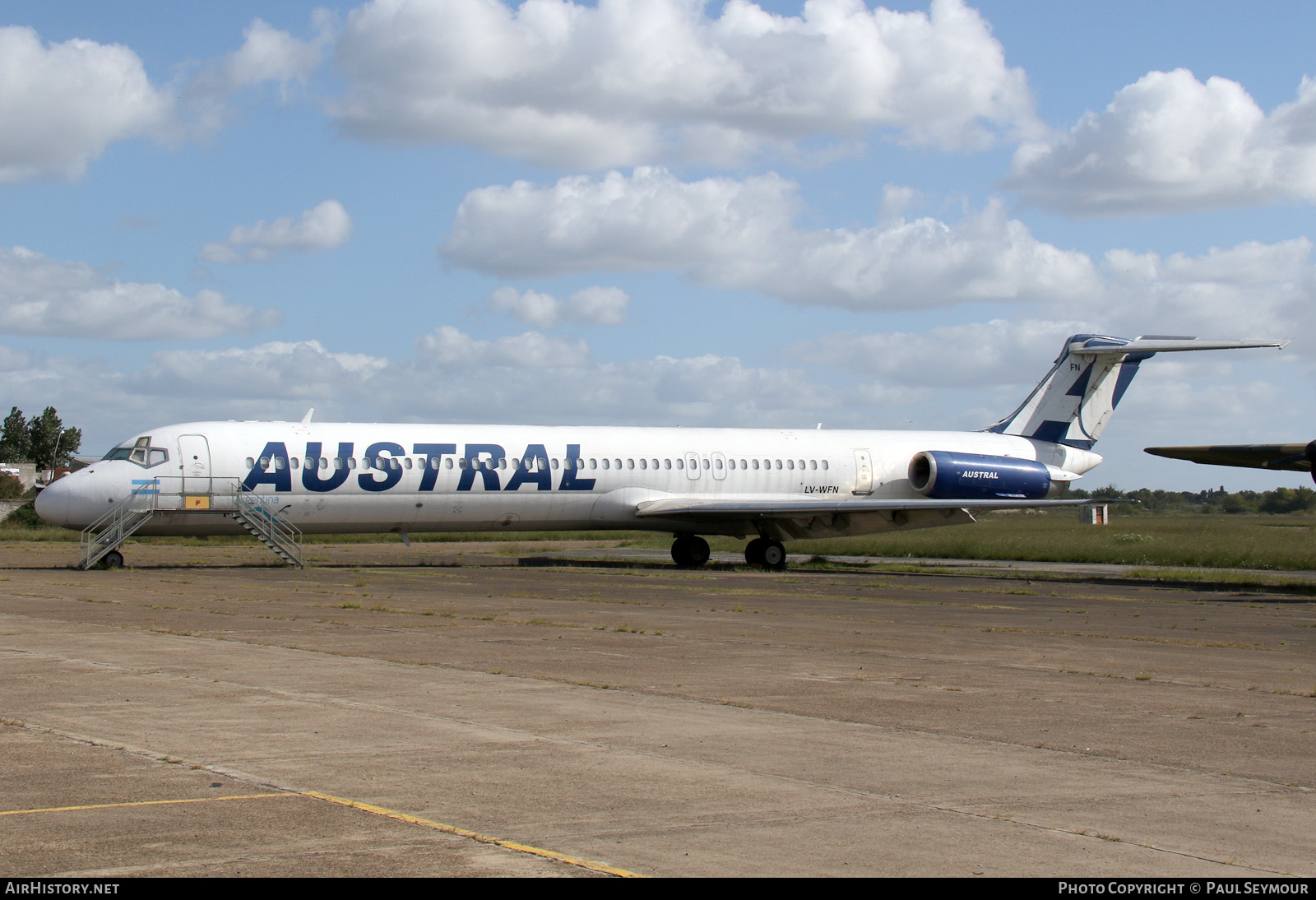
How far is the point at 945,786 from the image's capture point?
771cm

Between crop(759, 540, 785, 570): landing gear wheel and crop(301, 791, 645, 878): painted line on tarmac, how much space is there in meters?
27.2

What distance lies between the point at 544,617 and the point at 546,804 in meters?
11.5

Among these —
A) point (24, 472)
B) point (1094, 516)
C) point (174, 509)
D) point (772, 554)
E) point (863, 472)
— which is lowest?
point (772, 554)

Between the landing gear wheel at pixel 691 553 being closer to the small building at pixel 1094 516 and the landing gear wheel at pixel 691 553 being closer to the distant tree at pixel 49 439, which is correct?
the small building at pixel 1094 516

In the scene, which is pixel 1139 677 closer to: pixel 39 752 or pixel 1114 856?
pixel 1114 856

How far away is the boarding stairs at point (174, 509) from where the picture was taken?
2827cm

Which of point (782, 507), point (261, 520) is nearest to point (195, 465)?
point (261, 520)

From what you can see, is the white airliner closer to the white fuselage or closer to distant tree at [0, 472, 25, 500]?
the white fuselage

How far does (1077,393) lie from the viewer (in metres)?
39.4

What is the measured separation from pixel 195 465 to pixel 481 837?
24.7 m

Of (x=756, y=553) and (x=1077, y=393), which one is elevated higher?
(x=1077, y=393)

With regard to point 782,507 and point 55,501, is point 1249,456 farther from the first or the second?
point 55,501

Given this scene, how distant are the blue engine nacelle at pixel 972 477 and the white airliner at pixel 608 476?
51 mm

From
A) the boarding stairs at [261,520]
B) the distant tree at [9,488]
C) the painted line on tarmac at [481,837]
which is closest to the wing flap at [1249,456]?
the boarding stairs at [261,520]
